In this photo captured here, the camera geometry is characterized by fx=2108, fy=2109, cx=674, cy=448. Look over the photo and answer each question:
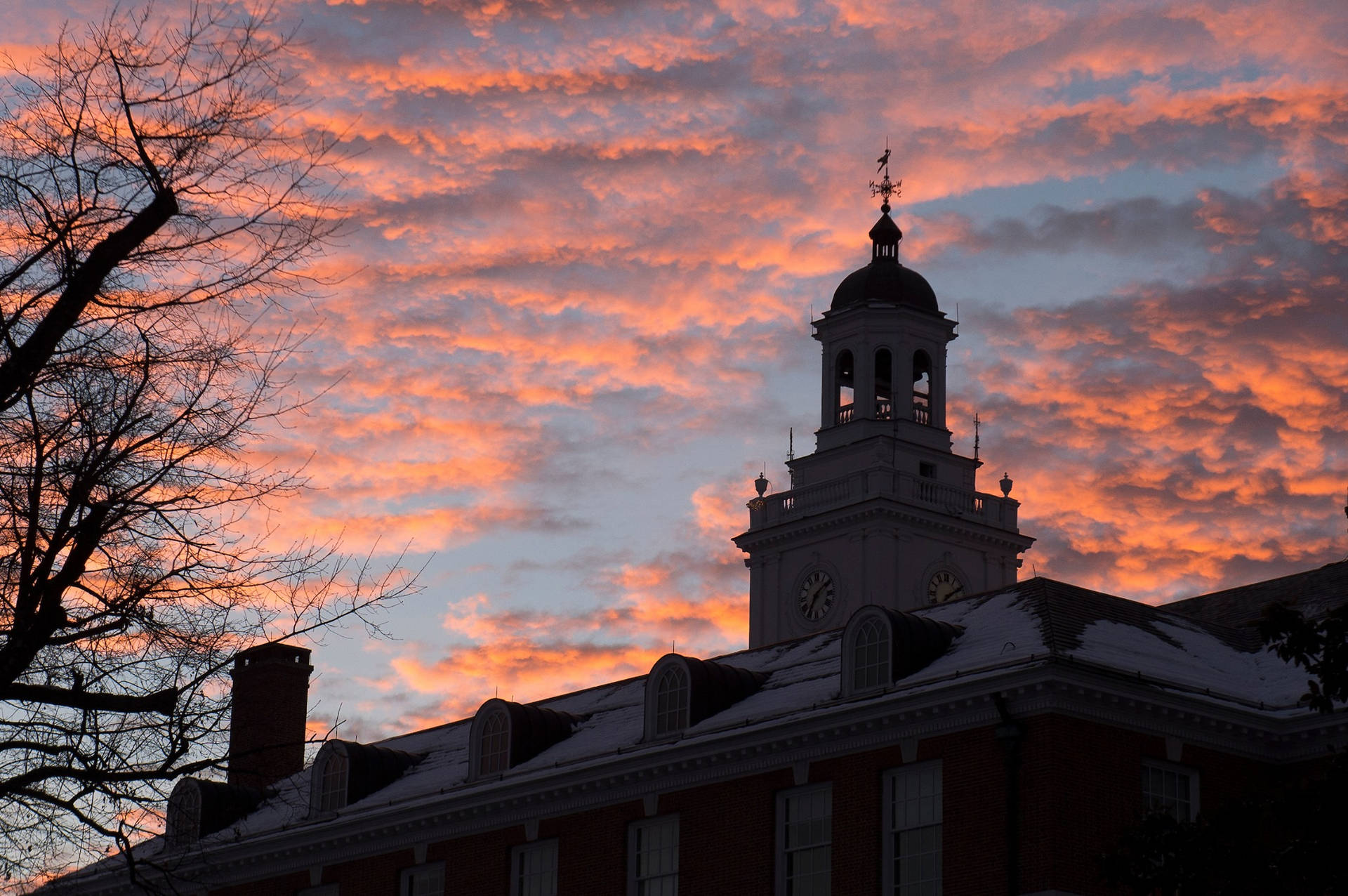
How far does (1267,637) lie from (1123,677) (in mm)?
8188

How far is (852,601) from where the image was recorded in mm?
70250

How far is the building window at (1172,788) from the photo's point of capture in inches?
1453

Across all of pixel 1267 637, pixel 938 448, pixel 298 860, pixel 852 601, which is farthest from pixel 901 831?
pixel 938 448

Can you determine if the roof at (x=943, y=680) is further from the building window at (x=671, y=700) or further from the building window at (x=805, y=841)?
the building window at (x=805, y=841)

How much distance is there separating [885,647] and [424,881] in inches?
542

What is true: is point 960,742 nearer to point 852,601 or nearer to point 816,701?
point 816,701

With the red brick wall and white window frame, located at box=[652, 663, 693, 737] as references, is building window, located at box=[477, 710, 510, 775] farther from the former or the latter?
white window frame, located at box=[652, 663, 693, 737]

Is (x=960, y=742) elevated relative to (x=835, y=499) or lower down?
lower down

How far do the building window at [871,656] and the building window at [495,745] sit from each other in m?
10.4

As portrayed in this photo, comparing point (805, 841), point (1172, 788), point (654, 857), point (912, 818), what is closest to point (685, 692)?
point (654, 857)

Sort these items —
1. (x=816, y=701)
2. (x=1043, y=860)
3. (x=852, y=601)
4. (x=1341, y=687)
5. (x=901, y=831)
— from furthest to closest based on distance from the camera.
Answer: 1. (x=852, y=601)
2. (x=816, y=701)
3. (x=901, y=831)
4. (x=1043, y=860)
5. (x=1341, y=687)

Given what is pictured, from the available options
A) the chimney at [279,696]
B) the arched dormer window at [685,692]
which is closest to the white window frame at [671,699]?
the arched dormer window at [685,692]

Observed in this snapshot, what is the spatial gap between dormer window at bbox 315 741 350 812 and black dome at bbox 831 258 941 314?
30.6m

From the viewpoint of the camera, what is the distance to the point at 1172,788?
37.2 metres
